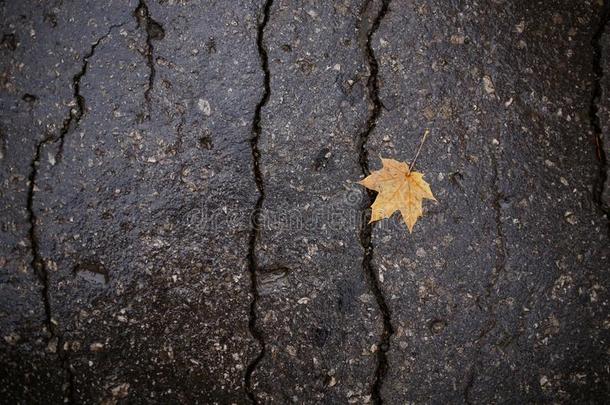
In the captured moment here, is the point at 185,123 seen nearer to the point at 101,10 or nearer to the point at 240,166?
the point at 240,166

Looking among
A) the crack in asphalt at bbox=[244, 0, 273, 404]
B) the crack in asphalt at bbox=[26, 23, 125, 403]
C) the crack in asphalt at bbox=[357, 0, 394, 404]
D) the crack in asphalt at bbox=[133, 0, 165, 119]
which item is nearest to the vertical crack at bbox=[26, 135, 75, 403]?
the crack in asphalt at bbox=[26, 23, 125, 403]

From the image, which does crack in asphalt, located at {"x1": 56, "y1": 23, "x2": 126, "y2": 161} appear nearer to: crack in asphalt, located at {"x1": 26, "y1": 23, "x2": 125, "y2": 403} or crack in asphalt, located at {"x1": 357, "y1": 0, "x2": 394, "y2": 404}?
crack in asphalt, located at {"x1": 26, "y1": 23, "x2": 125, "y2": 403}

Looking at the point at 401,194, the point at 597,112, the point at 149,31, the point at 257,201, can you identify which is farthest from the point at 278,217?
the point at 597,112

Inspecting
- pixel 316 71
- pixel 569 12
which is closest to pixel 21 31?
pixel 316 71

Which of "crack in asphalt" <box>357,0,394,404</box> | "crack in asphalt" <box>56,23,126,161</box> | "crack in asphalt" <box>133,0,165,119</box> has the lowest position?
"crack in asphalt" <box>357,0,394,404</box>

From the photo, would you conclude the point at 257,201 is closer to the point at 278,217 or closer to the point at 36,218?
the point at 278,217

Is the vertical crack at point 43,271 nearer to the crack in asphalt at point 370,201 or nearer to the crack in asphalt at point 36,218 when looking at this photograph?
the crack in asphalt at point 36,218

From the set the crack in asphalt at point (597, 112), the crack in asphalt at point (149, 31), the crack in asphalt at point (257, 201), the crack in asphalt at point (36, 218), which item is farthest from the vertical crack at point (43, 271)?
the crack in asphalt at point (597, 112)
